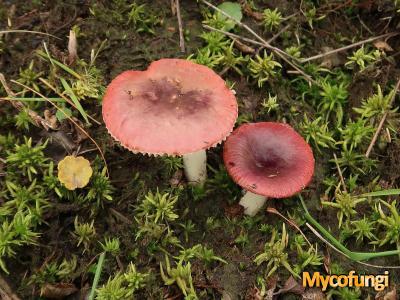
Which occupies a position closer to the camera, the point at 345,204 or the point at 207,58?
the point at 345,204

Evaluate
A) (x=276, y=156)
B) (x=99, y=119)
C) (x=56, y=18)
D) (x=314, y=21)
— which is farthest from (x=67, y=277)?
(x=314, y=21)

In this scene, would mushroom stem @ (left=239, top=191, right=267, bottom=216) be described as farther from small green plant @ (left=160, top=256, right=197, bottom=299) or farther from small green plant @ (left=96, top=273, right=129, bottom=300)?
small green plant @ (left=96, top=273, right=129, bottom=300)

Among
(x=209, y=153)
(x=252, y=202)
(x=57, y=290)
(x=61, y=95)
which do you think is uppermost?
(x=61, y=95)

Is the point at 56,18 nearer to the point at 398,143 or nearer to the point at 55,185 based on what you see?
the point at 55,185

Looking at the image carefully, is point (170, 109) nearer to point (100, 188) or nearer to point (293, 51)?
point (100, 188)

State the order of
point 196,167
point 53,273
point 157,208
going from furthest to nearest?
1. point 196,167
2. point 157,208
3. point 53,273

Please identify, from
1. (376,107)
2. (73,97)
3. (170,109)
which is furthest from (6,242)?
(376,107)

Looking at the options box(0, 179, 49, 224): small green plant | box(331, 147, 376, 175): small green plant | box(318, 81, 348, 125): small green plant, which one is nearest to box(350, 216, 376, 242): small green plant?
→ box(331, 147, 376, 175): small green plant

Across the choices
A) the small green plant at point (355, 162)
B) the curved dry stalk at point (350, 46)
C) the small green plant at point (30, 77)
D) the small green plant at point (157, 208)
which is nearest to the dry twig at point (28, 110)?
the small green plant at point (30, 77)
